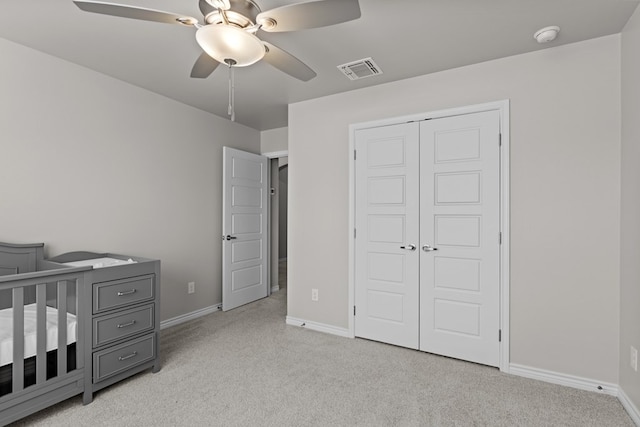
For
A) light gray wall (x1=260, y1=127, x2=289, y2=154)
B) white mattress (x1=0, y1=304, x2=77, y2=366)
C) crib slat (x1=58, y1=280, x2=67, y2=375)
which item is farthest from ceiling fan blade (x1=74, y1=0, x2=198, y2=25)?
light gray wall (x1=260, y1=127, x2=289, y2=154)

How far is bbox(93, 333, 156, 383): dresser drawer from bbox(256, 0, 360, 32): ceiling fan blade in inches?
87.2

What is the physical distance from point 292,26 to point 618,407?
9.54 ft

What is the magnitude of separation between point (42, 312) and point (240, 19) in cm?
194

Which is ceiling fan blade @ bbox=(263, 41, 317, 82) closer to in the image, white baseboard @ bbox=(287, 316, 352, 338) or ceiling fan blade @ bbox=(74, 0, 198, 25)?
ceiling fan blade @ bbox=(74, 0, 198, 25)

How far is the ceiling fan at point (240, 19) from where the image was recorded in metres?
1.40

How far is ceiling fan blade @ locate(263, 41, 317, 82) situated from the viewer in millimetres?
1775

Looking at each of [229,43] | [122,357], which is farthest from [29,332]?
[229,43]

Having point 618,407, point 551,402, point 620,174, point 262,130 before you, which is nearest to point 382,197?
point 620,174

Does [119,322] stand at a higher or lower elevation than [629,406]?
higher

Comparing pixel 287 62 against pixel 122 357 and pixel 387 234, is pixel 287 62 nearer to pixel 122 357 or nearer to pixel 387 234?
pixel 387 234

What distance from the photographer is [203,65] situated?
1.96m

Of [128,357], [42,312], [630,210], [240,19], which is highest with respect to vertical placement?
[240,19]

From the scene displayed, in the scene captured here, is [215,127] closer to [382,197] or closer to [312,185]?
[312,185]

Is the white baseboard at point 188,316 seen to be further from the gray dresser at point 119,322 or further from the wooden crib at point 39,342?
the wooden crib at point 39,342
